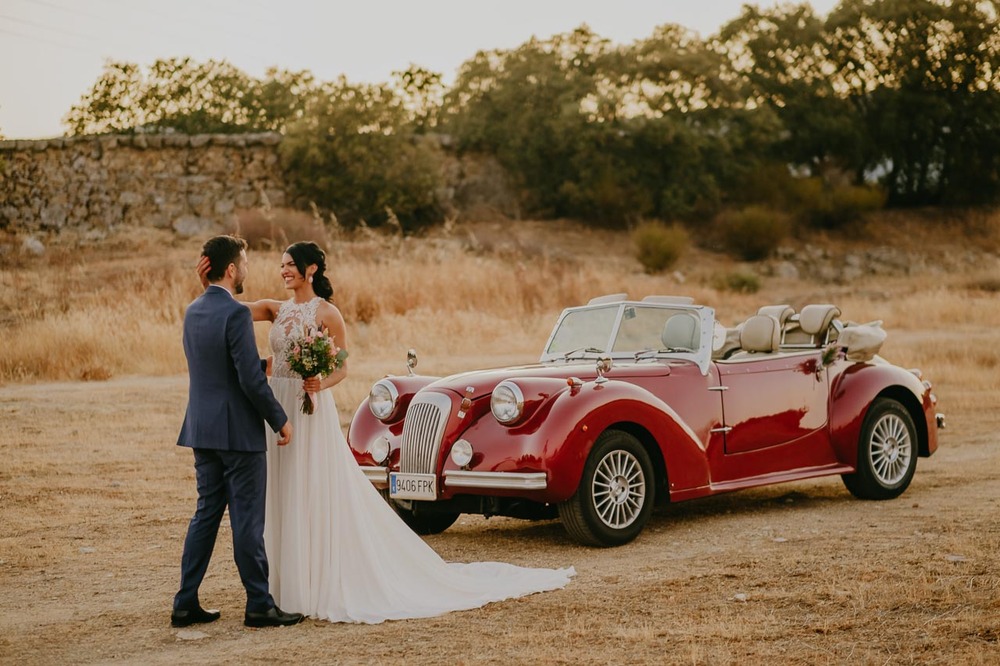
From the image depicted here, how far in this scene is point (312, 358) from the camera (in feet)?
22.0

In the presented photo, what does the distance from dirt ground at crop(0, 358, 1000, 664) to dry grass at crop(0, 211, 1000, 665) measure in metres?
0.02

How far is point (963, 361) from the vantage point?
2064cm

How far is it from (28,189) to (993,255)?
30.9m

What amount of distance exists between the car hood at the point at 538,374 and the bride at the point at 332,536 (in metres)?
1.75

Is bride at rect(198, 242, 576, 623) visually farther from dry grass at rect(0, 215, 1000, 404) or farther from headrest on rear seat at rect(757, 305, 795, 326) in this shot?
dry grass at rect(0, 215, 1000, 404)

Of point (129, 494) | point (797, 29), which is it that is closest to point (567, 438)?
point (129, 494)

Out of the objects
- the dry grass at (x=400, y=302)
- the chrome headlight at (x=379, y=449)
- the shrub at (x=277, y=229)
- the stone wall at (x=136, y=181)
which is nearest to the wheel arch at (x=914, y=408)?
the chrome headlight at (x=379, y=449)

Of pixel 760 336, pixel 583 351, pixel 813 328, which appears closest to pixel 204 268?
pixel 583 351

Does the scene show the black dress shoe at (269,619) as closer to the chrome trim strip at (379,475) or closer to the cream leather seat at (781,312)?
the chrome trim strip at (379,475)

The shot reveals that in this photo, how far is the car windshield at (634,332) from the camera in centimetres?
968

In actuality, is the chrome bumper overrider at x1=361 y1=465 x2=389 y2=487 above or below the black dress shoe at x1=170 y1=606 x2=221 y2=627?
above

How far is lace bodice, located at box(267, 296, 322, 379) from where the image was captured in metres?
6.91

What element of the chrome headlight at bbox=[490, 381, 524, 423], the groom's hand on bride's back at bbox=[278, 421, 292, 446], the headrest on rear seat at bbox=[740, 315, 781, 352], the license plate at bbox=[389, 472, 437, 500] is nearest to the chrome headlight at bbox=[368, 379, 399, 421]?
the license plate at bbox=[389, 472, 437, 500]

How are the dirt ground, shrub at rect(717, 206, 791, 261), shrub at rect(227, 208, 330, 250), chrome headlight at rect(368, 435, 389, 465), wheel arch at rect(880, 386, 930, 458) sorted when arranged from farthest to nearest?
1. shrub at rect(717, 206, 791, 261)
2. shrub at rect(227, 208, 330, 250)
3. wheel arch at rect(880, 386, 930, 458)
4. chrome headlight at rect(368, 435, 389, 465)
5. the dirt ground
